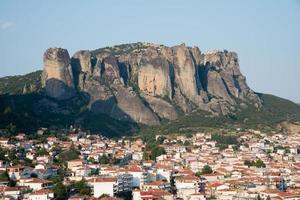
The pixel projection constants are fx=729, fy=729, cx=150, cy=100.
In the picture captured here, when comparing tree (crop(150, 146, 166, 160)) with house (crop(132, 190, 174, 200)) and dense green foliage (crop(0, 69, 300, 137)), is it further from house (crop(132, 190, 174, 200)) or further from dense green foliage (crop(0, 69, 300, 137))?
house (crop(132, 190, 174, 200))

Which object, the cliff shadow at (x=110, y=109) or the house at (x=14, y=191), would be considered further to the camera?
the cliff shadow at (x=110, y=109)

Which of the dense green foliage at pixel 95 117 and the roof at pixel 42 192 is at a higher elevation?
the dense green foliage at pixel 95 117

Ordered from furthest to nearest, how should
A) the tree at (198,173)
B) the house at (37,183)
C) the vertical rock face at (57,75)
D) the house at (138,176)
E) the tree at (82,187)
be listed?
the vertical rock face at (57,75) → the tree at (198,173) → the house at (138,176) → the house at (37,183) → the tree at (82,187)

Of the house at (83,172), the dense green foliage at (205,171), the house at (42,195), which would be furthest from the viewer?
the dense green foliage at (205,171)

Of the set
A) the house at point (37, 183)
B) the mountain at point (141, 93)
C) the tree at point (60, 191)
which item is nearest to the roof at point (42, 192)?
the tree at point (60, 191)

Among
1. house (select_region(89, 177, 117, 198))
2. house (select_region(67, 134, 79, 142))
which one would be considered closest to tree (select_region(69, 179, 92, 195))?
house (select_region(89, 177, 117, 198))

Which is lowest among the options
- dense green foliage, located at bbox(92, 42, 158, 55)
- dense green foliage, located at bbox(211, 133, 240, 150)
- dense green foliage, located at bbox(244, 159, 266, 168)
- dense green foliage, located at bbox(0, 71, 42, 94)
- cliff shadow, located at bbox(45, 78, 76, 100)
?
dense green foliage, located at bbox(244, 159, 266, 168)

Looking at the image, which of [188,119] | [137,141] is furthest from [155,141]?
[188,119]

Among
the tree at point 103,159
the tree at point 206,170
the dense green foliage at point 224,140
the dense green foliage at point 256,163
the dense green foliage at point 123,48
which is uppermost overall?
the dense green foliage at point 123,48

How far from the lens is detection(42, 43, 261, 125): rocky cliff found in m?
83.0

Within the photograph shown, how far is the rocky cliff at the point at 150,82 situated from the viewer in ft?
272

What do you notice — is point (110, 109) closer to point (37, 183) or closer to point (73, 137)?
point (73, 137)

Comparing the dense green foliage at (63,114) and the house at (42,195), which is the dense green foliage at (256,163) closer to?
the house at (42,195)

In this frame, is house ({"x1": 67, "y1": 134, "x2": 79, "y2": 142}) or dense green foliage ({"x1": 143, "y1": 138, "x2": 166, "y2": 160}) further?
house ({"x1": 67, "y1": 134, "x2": 79, "y2": 142})
